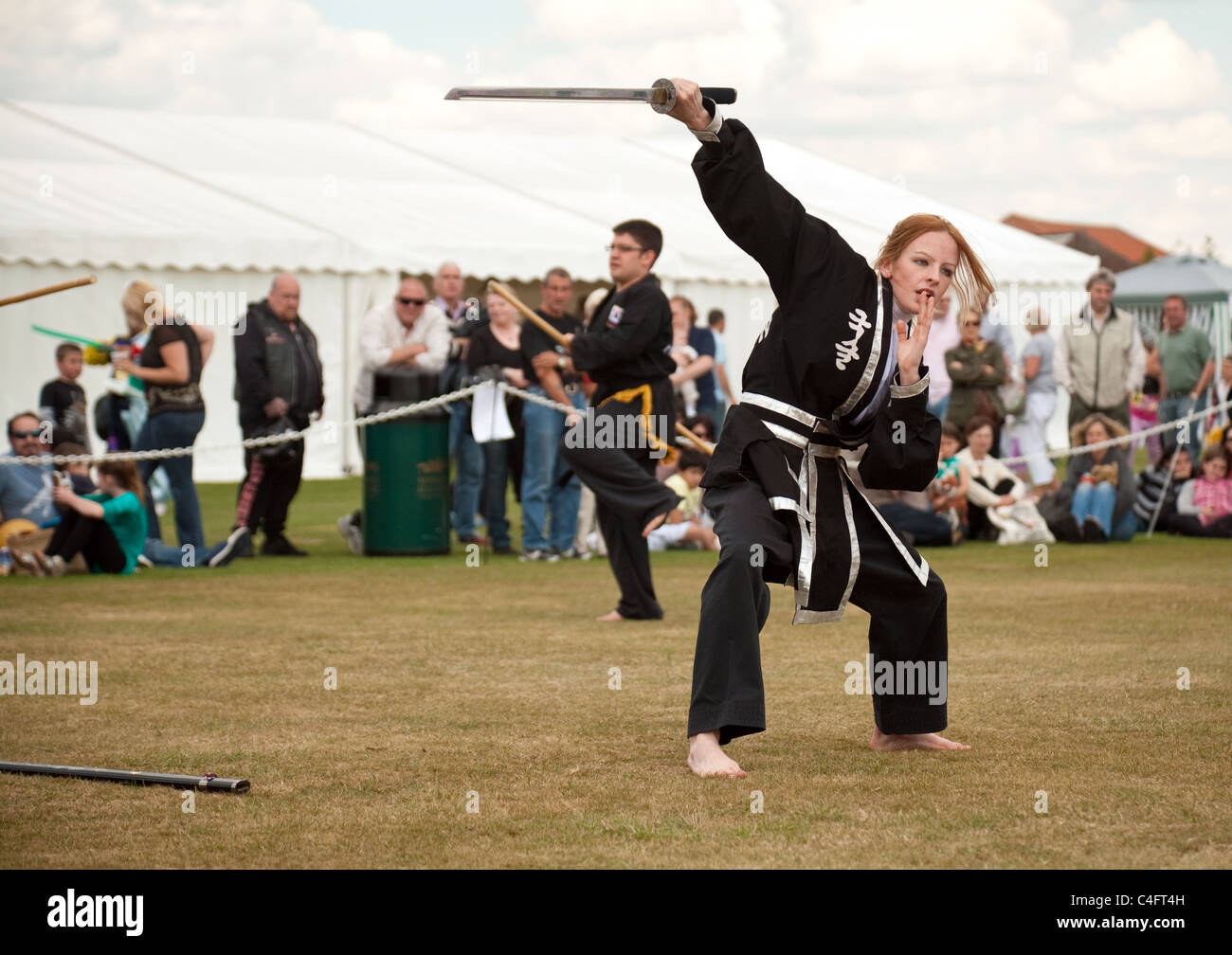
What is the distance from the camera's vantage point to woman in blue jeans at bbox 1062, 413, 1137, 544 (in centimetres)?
1444

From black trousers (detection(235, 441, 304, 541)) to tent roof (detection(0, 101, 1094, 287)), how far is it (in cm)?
540

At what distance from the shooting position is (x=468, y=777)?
208 inches

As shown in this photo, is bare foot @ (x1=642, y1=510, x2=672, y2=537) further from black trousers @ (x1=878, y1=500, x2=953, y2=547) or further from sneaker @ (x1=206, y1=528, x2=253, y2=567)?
black trousers @ (x1=878, y1=500, x2=953, y2=547)

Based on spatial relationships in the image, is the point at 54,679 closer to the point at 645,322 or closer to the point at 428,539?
the point at 645,322

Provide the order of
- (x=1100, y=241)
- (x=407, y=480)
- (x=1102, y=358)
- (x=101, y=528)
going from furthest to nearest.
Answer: (x=1100, y=241) < (x=1102, y=358) < (x=407, y=480) < (x=101, y=528)

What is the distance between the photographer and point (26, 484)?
473 inches

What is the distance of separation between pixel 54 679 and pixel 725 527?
131 inches

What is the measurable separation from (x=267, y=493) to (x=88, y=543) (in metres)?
1.88

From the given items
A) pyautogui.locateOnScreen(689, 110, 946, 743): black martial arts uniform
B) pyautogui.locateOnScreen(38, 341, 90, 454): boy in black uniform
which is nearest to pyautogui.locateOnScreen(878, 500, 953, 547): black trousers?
pyautogui.locateOnScreen(38, 341, 90, 454): boy in black uniform

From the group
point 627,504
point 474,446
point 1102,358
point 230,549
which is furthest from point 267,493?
point 1102,358

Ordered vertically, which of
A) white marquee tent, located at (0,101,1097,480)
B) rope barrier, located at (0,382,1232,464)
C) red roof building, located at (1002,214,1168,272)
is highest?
red roof building, located at (1002,214,1168,272)

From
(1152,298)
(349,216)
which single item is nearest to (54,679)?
(349,216)

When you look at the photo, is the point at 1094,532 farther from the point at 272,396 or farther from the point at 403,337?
the point at 272,396

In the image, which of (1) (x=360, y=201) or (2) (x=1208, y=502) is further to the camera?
(1) (x=360, y=201)
